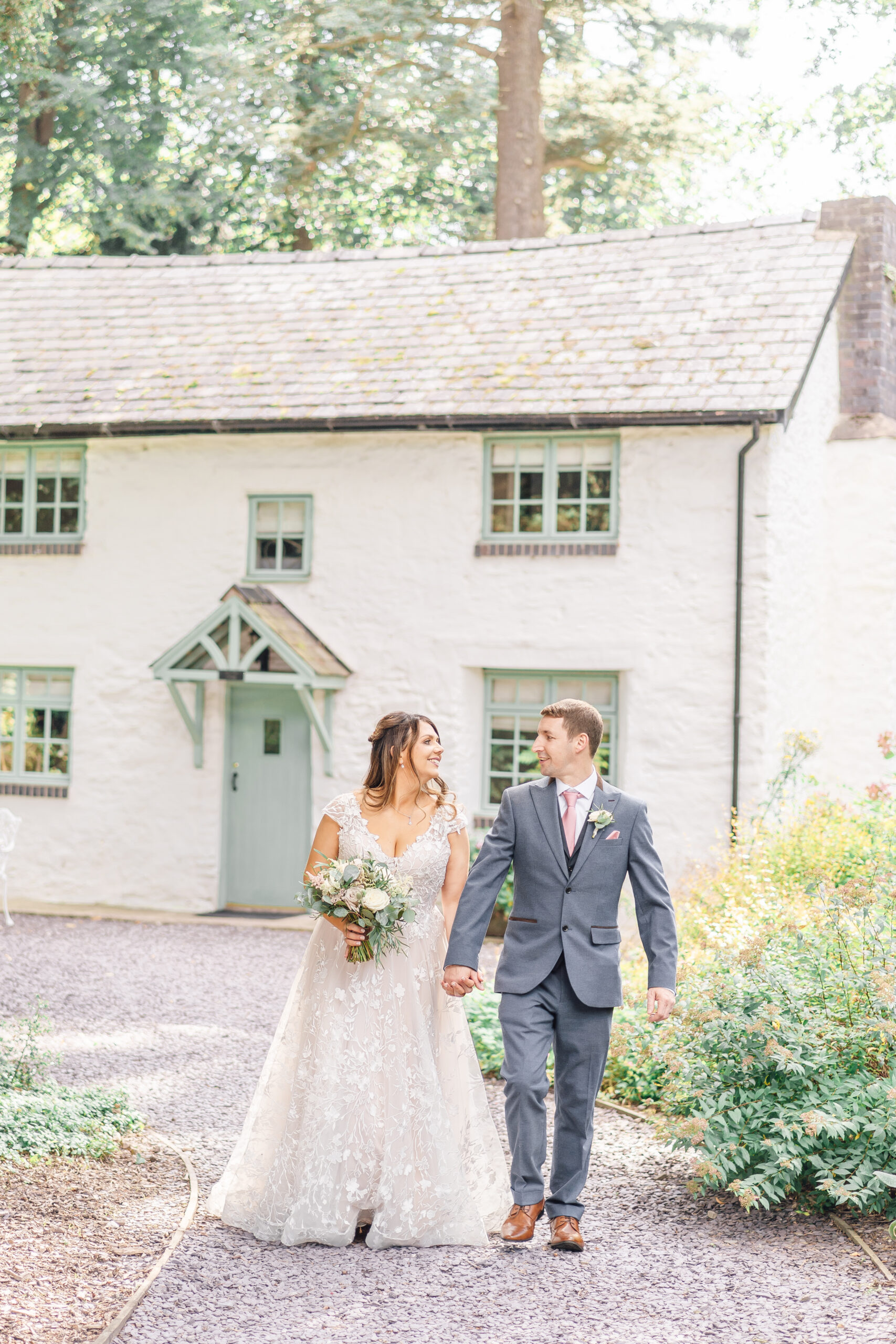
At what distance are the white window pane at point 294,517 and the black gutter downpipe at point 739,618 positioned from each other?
4281mm

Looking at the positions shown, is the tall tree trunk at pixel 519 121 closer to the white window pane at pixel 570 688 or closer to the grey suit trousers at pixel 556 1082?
the white window pane at pixel 570 688

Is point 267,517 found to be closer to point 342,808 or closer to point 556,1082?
point 342,808

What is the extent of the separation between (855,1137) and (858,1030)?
43cm

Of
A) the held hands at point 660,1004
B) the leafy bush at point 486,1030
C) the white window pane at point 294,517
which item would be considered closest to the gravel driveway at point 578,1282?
the held hands at point 660,1004

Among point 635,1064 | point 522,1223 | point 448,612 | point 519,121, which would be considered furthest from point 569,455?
point 519,121

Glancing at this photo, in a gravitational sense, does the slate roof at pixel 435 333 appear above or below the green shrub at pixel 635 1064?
above

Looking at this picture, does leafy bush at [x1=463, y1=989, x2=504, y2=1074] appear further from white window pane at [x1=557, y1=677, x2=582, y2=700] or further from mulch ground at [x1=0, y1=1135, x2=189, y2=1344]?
white window pane at [x1=557, y1=677, x2=582, y2=700]

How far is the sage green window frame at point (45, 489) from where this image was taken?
14781 mm

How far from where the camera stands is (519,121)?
20812 mm

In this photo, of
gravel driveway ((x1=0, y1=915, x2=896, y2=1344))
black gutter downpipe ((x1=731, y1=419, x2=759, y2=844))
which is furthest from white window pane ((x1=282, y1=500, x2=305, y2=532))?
gravel driveway ((x1=0, y1=915, x2=896, y2=1344))

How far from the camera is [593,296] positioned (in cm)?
1425

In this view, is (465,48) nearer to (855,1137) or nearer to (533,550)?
(533,550)

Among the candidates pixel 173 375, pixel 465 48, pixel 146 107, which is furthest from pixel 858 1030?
pixel 146 107

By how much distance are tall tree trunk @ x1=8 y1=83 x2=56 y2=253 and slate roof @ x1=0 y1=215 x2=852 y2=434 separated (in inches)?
296
